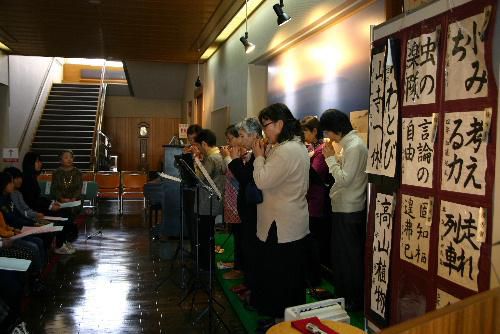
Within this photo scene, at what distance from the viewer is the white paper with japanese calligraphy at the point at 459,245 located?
203 cm

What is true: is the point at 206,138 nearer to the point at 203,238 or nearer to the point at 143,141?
the point at 203,238

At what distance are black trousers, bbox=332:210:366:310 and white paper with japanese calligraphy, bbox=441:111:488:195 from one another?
4.53 feet

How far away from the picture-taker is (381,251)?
8.95 feet

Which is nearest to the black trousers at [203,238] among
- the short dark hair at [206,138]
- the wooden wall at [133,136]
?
the short dark hair at [206,138]

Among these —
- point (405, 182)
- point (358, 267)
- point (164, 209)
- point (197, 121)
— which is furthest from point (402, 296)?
point (197, 121)

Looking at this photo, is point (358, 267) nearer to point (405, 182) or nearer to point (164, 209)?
point (405, 182)

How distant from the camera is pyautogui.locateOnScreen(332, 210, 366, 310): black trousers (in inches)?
140

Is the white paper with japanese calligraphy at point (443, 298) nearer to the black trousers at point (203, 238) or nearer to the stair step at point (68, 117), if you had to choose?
the black trousers at point (203, 238)

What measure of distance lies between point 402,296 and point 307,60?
3.38m

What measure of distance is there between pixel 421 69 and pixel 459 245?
2.90 ft

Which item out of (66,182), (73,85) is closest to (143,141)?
(73,85)

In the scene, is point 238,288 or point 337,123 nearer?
point 337,123

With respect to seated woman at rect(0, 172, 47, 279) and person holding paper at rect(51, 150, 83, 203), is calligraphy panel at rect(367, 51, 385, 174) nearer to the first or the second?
seated woman at rect(0, 172, 47, 279)

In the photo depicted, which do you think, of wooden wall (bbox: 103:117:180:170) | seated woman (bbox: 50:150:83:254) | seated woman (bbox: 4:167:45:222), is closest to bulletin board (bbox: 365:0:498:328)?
seated woman (bbox: 4:167:45:222)
